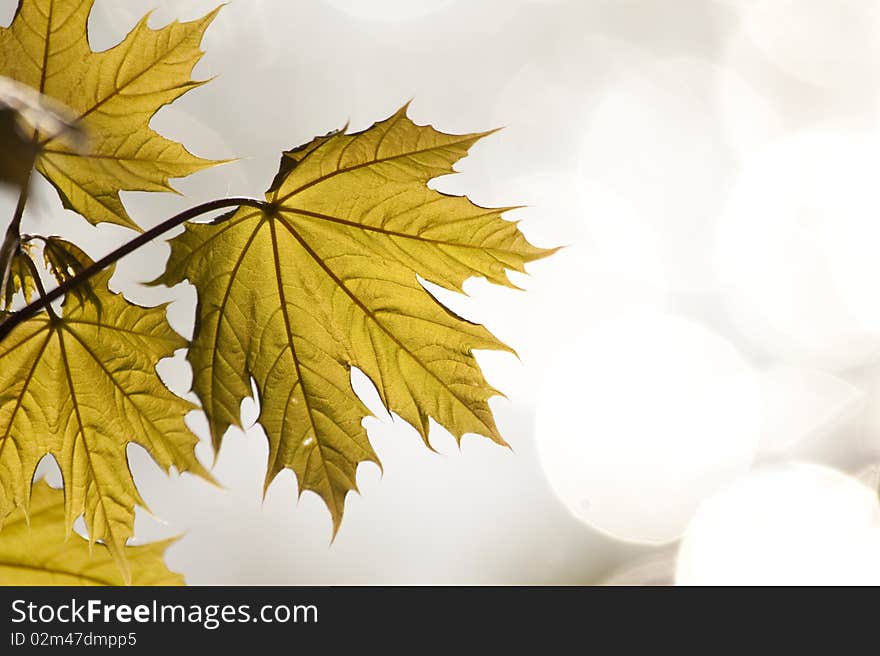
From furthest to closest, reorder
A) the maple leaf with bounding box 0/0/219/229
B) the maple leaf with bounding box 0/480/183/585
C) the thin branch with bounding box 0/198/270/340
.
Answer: the maple leaf with bounding box 0/480/183/585 < the maple leaf with bounding box 0/0/219/229 < the thin branch with bounding box 0/198/270/340

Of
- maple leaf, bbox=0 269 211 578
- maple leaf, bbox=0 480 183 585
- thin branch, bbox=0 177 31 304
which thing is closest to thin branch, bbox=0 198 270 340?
thin branch, bbox=0 177 31 304

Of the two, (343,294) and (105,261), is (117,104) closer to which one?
(105,261)

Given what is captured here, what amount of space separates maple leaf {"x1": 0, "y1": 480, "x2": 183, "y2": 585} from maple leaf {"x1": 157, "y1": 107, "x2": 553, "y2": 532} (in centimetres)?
38

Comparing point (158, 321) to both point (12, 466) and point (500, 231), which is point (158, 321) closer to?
point (12, 466)

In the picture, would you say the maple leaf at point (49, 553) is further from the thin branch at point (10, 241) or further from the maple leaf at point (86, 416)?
the thin branch at point (10, 241)

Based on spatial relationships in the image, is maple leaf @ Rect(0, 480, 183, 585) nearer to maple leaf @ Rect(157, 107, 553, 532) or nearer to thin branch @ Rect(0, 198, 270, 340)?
maple leaf @ Rect(157, 107, 553, 532)

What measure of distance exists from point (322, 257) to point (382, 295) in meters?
0.13

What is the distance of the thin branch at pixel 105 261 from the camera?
0.81 m

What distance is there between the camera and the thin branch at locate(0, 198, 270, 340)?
0.81m

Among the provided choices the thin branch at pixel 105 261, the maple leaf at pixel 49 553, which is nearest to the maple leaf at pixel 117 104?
the thin branch at pixel 105 261

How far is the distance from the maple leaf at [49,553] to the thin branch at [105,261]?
20.6 inches

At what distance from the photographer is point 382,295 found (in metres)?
1.19

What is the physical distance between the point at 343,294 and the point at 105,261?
1.35 ft

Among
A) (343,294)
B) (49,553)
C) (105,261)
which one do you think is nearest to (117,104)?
(105,261)
